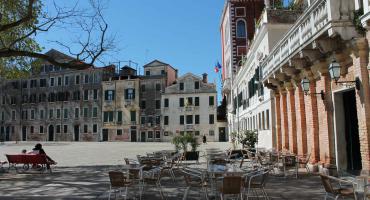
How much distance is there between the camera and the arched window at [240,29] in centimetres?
4869

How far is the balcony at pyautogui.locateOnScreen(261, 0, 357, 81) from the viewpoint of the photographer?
958 cm

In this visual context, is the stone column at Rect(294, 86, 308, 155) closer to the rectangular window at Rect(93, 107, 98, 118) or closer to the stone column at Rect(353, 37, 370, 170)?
the stone column at Rect(353, 37, 370, 170)

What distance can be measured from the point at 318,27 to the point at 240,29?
1536 inches

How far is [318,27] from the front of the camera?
35.3ft

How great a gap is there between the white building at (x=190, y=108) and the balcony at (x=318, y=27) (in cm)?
4562

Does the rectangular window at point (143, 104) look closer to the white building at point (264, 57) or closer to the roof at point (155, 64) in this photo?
Answer: the roof at point (155, 64)

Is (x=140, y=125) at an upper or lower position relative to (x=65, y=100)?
lower

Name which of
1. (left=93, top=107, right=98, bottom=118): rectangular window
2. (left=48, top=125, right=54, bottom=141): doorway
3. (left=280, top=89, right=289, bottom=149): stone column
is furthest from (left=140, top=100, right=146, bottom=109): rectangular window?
(left=280, top=89, right=289, bottom=149): stone column

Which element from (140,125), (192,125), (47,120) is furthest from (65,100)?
(192,125)

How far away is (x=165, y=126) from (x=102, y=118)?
11343 millimetres

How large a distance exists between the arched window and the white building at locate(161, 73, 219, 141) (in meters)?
14.2

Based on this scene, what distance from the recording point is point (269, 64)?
1820 centimetres

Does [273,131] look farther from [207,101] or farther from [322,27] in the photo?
[207,101]

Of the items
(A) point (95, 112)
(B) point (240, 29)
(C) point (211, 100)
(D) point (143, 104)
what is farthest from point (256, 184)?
(A) point (95, 112)
